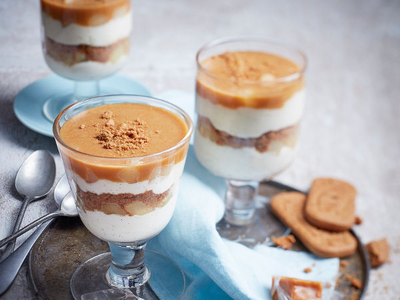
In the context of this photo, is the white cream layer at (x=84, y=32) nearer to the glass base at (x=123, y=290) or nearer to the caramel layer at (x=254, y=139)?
the caramel layer at (x=254, y=139)

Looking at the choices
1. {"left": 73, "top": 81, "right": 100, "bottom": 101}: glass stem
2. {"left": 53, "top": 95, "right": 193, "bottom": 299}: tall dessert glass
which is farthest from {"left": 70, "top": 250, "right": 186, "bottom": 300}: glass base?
{"left": 73, "top": 81, "right": 100, "bottom": 101}: glass stem

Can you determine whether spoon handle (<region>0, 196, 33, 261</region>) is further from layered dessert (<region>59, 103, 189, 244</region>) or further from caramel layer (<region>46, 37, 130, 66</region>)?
caramel layer (<region>46, 37, 130, 66</region>)

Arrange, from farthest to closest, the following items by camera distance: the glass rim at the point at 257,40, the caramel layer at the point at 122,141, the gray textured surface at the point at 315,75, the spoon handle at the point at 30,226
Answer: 1. the gray textured surface at the point at 315,75
2. the glass rim at the point at 257,40
3. the spoon handle at the point at 30,226
4. the caramel layer at the point at 122,141

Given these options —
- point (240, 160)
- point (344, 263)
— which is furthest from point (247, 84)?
point (344, 263)

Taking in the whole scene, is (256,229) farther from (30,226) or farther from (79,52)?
(79,52)

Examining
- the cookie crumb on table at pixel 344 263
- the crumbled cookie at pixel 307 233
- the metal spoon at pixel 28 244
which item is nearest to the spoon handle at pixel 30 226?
the metal spoon at pixel 28 244
